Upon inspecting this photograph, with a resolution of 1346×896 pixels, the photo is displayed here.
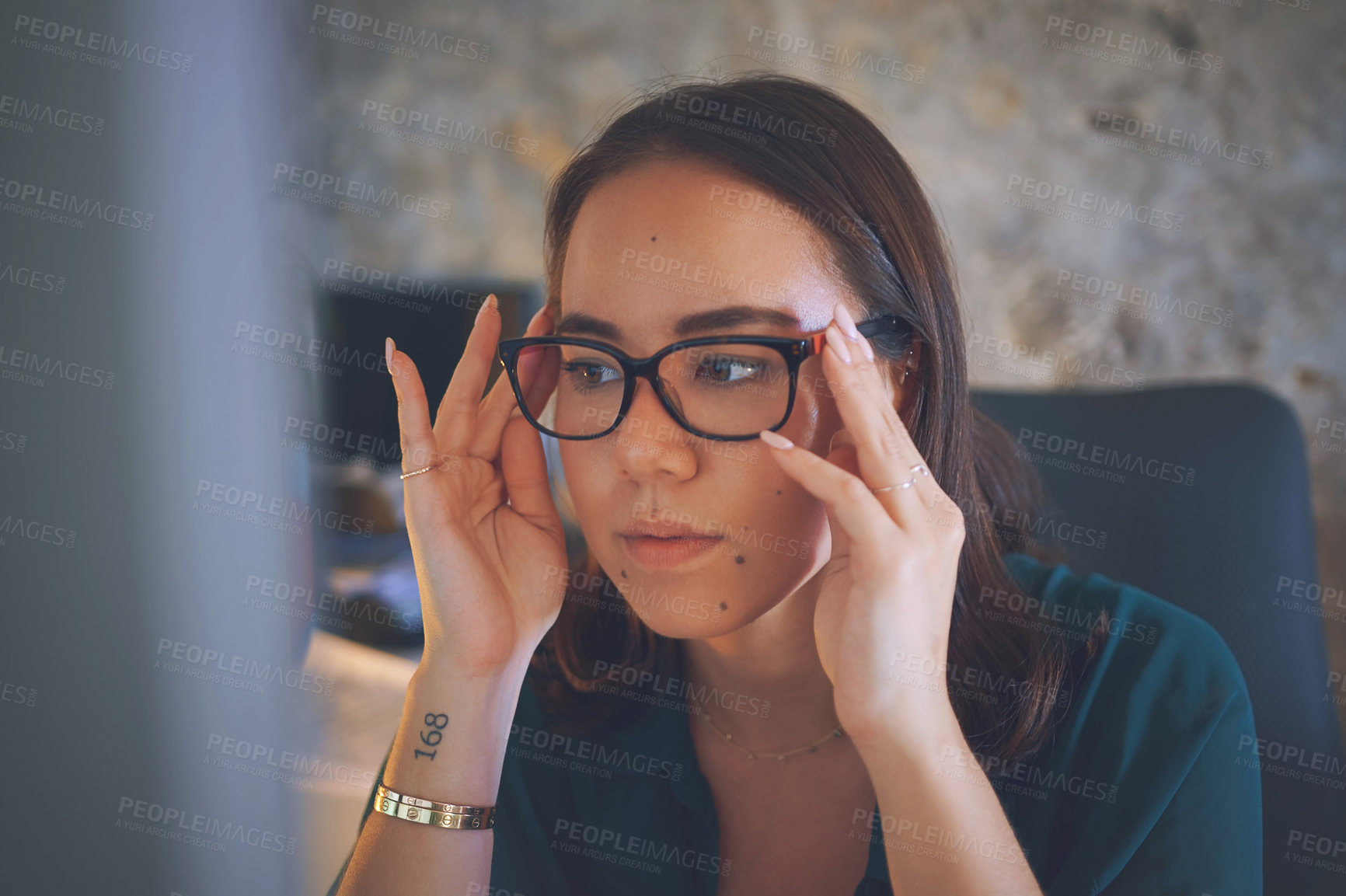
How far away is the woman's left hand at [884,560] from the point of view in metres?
0.91

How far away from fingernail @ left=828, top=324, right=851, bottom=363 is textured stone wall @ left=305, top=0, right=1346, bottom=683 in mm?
1747

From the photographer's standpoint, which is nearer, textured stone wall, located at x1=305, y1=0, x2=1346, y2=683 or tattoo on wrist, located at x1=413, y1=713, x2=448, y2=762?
tattoo on wrist, located at x1=413, y1=713, x2=448, y2=762

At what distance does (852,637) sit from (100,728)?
4.13 ft

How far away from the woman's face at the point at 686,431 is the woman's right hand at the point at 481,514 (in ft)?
0.71

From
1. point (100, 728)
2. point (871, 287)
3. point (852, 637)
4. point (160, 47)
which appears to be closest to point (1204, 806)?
point (852, 637)

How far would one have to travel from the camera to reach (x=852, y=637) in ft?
3.09

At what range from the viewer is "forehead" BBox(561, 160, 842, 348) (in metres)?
1.00

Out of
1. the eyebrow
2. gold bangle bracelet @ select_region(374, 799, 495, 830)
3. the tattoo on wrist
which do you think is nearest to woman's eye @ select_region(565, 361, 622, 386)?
the eyebrow

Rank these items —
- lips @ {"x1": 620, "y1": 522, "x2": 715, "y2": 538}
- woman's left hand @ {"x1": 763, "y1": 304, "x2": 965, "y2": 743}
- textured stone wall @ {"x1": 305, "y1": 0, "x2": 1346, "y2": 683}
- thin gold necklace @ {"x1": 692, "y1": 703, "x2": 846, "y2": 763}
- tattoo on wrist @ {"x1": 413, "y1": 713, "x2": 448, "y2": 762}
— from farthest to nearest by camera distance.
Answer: textured stone wall @ {"x1": 305, "y1": 0, "x2": 1346, "y2": 683}
thin gold necklace @ {"x1": 692, "y1": 703, "x2": 846, "y2": 763}
tattoo on wrist @ {"x1": 413, "y1": 713, "x2": 448, "y2": 762}
lips @ {"x1": 620, "y1": 522, "x2": 715, "y2": 538}
woman's left hand @ {"x1": 763, "y1": 304, "x2": 965, "y2": 743}

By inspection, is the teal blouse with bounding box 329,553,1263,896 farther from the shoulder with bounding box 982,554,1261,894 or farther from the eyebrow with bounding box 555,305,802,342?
the eyebrow with bounding box 555,305,802,342

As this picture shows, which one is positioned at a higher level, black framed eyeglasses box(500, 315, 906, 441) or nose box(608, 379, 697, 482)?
black framed eyeglasses box(500, 315, 906, 441)

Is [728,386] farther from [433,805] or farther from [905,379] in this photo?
[433,805]

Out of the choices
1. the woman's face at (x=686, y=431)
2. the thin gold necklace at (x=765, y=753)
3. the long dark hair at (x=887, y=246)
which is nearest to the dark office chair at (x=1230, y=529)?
the long dark hair at (x=887, y=246)

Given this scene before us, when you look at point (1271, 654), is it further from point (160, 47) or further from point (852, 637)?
point (160, 47)
